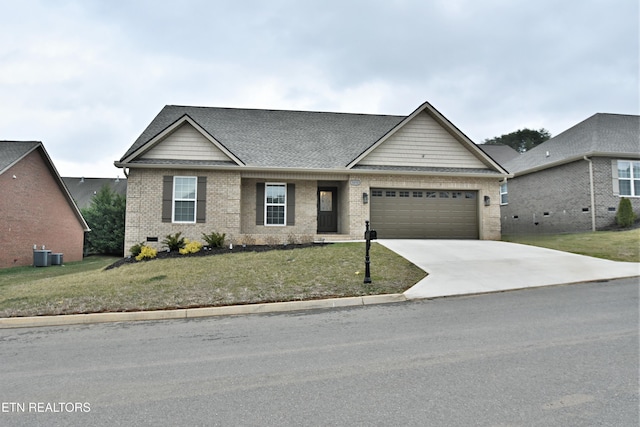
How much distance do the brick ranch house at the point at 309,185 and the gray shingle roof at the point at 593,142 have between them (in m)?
6.20

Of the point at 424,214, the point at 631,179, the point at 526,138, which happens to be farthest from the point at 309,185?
the point at 526,138

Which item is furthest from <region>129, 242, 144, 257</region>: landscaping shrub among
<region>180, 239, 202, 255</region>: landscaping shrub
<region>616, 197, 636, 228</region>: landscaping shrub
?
<region>616, 197, 636, 228</region>: landscaping shrub

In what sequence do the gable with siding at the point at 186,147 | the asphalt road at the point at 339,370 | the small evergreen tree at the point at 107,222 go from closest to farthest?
1. the asphalt road at the point at 339,370
2. the gable with siding at the point at 186,147
3. the small evergreen tree at the point at 107,222

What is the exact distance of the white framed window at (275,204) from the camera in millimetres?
16672

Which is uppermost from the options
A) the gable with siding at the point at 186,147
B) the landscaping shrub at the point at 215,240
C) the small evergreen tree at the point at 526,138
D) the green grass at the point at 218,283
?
the small evergreen tree at the point at 526,138

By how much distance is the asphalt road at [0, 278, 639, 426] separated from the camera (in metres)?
3.24

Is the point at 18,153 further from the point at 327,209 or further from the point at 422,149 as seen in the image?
the point at 422,149

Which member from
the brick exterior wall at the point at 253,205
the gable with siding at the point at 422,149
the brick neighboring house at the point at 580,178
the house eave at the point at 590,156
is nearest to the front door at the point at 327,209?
the brick exterior wall at the point at 253,205

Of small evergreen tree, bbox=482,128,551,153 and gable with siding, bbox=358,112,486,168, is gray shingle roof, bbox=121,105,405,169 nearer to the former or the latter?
gable with siding, bbox=358,112,486,168

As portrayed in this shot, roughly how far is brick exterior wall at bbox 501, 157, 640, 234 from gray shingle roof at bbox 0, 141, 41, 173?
98.5ft

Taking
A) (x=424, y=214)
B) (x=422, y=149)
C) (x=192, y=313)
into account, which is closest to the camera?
(x=192, y=313)

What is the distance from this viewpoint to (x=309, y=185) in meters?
17.0

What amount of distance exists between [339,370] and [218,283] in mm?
5897

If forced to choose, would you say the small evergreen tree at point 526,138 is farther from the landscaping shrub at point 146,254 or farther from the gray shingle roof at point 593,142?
the landscaping shrub at point 146,254
